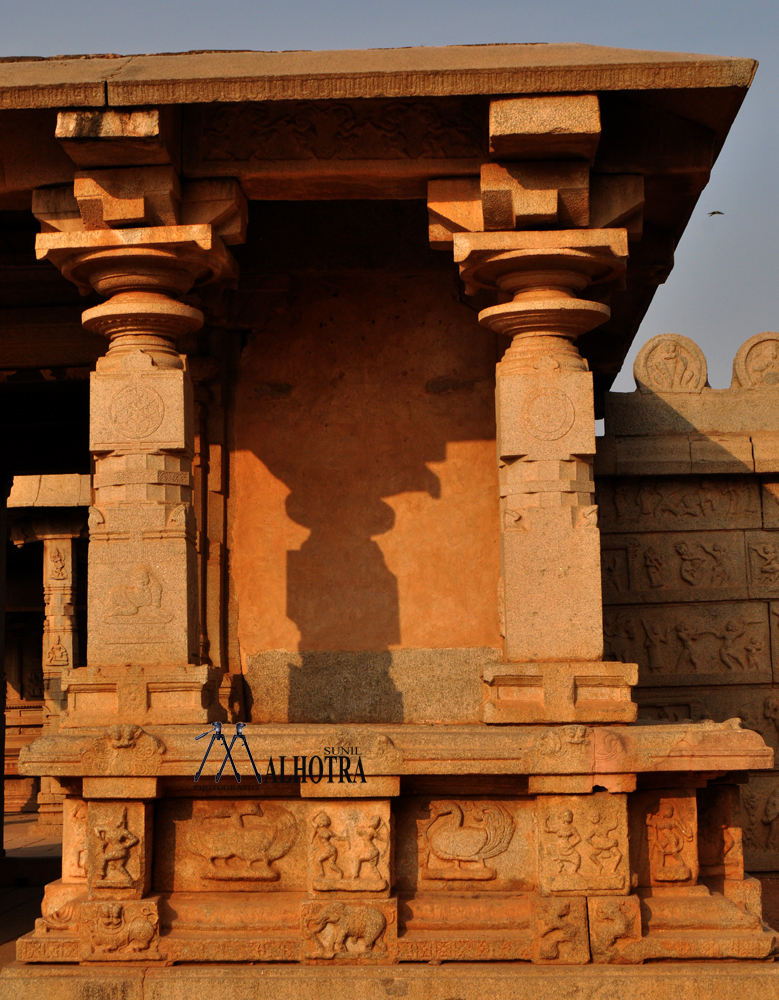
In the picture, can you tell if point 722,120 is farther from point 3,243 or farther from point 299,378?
point 3,243

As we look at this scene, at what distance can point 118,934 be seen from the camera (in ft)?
Answer: 18.4

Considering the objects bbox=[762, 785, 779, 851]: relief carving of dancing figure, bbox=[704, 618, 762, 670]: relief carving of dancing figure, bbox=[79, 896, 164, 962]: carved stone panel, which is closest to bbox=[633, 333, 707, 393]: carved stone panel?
bbox=[704, 618, 762, 670]: relief carving of dancing figure

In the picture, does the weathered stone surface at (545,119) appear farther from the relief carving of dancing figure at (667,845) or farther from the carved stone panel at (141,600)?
the relief carving of dancing figure at (667,845)

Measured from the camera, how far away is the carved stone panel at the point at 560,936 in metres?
5.51

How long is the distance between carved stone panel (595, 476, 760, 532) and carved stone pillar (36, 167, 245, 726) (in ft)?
11.4

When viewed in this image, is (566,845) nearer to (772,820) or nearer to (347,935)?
(347,935)

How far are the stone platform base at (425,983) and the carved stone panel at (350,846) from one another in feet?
1.20

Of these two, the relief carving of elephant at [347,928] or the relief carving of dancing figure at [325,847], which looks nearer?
the relief carving of elephant at [347,928]

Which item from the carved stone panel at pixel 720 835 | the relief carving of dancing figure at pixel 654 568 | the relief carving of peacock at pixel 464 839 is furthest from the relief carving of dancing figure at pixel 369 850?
the relief carving of dancing figure at pixel 654 568

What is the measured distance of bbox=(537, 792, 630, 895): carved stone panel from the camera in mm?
5602

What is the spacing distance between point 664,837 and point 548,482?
5.78 ft

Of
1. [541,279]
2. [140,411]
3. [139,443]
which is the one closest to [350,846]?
[139,443]

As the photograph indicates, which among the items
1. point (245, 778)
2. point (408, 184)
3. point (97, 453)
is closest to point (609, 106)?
point (408, 184)

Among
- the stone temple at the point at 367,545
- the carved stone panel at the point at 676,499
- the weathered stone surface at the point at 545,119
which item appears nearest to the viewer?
the stone temple at the point at 367,545
